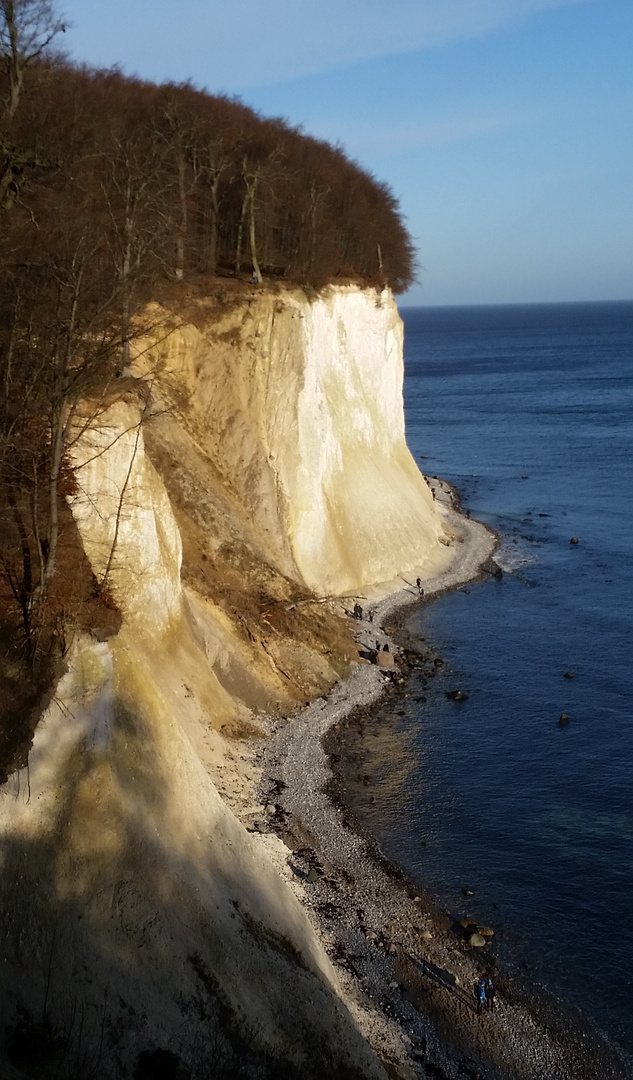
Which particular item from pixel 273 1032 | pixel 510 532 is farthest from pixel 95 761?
pixel 510 532

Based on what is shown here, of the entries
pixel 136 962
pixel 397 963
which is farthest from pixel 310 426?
pixel 136 962

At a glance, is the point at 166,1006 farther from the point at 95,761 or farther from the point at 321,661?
the point at 321,661

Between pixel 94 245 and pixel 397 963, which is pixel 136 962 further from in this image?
pixel 94 245

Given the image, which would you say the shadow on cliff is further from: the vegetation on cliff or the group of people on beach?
the group of people on beach

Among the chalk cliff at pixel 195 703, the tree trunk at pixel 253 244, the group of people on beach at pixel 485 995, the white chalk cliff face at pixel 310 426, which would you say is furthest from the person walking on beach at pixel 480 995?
the tree trunk at pixel 253 244

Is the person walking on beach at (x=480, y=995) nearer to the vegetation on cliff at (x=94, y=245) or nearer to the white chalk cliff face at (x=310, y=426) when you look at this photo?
the vegetation on cliff at (x=94, y=245)

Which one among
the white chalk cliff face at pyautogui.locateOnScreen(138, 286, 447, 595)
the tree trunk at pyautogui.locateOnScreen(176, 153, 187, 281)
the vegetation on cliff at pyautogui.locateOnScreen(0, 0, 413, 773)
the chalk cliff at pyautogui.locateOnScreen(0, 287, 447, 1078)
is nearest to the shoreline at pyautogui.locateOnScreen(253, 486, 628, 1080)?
the chalk cliff at pyautogui.locateOnScreen(0, 287, 447, 1078)
